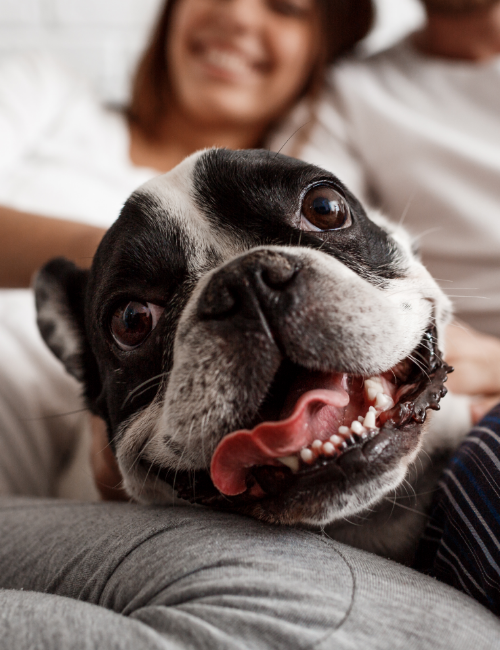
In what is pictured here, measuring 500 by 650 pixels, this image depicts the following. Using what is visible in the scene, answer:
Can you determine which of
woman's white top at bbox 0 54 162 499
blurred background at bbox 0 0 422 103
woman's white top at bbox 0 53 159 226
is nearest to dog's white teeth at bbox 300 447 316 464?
woman's white top at bbox 0 54 162 499

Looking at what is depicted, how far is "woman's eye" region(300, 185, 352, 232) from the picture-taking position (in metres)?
1.39

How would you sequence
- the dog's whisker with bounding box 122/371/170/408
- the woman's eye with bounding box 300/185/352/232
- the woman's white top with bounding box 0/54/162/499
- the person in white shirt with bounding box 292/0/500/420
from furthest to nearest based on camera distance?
the person in white shirt with bounding box 292/0/500/420 < the woman's white top with bounding box 0/54/162/499 < the woman's eye with bounding box 300/185/352/232 < the dog's whisker with bounding box 122/371/170/408

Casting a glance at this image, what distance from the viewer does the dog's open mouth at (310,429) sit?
104 cm

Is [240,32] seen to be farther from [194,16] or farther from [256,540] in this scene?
[256,540]

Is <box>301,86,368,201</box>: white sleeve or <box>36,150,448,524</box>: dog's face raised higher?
<box>301,86,368,201</box>: white sleeve

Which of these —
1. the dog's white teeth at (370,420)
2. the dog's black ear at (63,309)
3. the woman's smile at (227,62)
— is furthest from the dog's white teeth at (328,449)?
the woman's smile at (227,62)

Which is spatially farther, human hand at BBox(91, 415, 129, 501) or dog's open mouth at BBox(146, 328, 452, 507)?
human hand at BBox(91, 415, 129, 501)

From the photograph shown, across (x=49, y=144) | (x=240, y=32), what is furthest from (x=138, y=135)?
(x=240, y=32)

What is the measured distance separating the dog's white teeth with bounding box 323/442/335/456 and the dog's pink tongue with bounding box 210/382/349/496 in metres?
0.02

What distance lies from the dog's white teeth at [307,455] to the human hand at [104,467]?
873 mm

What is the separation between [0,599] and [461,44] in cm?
331

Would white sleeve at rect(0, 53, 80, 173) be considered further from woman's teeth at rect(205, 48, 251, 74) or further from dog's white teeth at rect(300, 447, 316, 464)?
dog's white teeth at rect(300, 447, 316, 464)

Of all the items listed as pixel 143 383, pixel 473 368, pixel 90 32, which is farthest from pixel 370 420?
pixel 90 32

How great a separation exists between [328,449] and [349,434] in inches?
2.7
